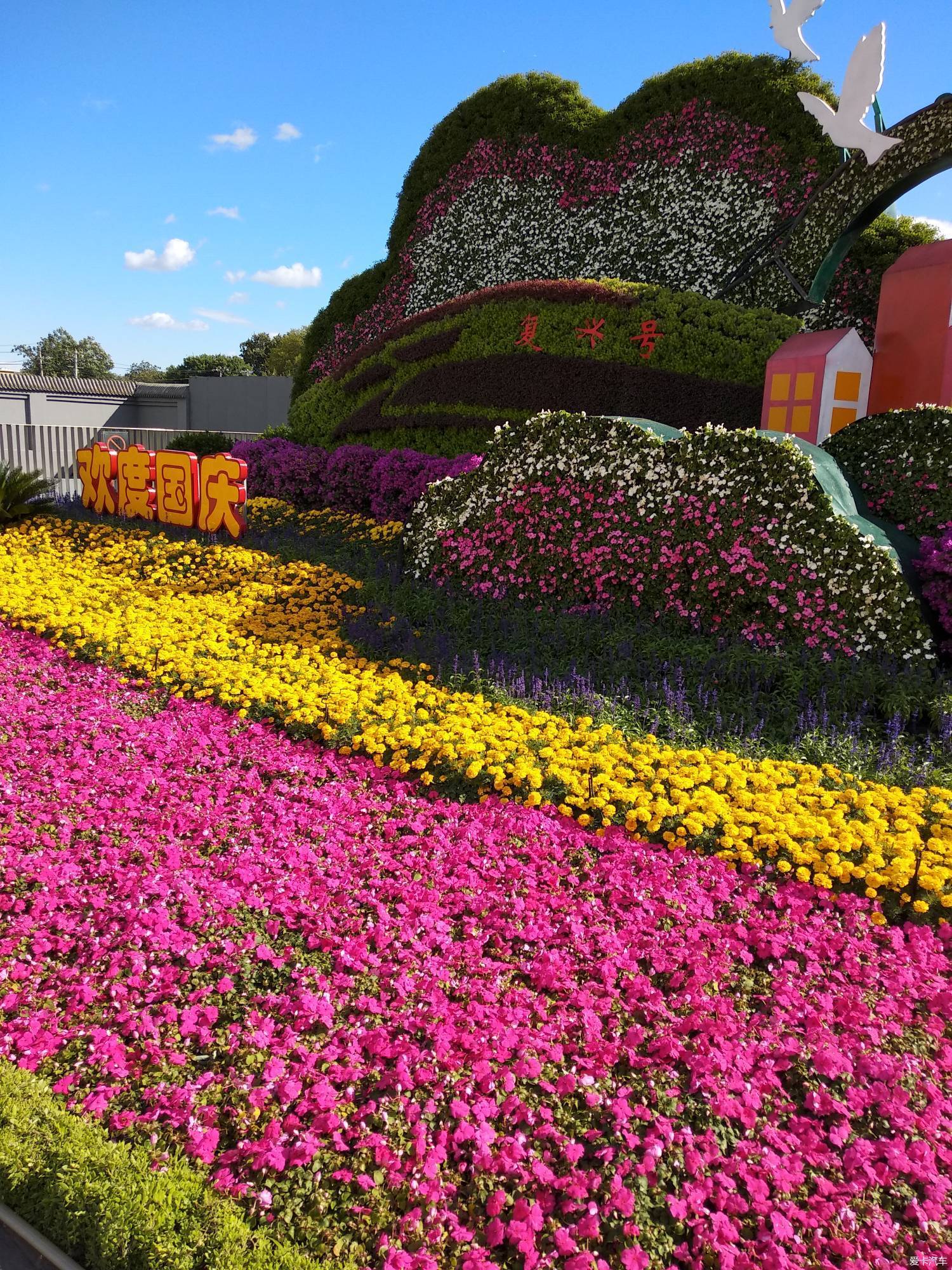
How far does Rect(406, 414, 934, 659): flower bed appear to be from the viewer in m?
5.58

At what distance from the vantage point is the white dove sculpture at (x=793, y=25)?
10070 millimetres

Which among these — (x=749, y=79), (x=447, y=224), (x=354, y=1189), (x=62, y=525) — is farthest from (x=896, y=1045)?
(x=447, y=224)

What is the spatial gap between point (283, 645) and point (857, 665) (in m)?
4.14

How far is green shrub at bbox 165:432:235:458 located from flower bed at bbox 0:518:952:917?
8.49 meters

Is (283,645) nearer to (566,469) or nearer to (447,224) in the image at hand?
(566,469)

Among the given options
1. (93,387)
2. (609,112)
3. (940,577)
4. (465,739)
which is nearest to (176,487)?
(465,739)

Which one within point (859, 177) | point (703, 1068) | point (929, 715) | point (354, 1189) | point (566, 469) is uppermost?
point (859, 177)

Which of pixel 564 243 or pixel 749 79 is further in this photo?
pixel 564 243

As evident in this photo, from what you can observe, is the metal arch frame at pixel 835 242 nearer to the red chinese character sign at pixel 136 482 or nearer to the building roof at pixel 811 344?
the building roof at pixel 811 344

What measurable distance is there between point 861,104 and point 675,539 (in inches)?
288

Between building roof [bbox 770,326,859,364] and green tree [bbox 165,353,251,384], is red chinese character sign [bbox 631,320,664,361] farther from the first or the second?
green tree [bbox 165,353,251,384]

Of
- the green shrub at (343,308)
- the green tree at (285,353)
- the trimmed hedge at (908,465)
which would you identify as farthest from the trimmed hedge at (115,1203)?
the green tree at (285,353)

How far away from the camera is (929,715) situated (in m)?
5.01

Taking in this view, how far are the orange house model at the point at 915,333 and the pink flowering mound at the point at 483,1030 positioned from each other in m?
7.25
